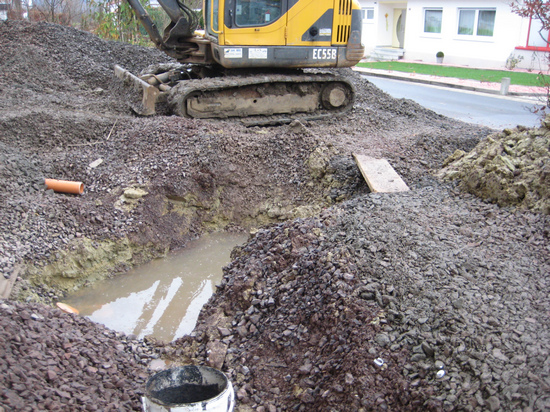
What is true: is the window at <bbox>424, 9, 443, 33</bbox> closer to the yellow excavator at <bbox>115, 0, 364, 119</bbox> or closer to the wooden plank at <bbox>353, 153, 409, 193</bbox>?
the yellow excavator at <bbox>115, 0, 364, 119</bbox>

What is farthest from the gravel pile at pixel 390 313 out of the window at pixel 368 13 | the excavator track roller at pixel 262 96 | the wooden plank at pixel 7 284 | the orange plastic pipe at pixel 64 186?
the window at pixel 368 13

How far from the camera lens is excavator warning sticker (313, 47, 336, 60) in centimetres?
929

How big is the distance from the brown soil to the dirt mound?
234 millimetres

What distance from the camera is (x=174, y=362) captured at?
4391mm

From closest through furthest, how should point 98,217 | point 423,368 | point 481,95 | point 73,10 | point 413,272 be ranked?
point 423,368
point 413,272
point 98,217
point 481,95
point 73,10

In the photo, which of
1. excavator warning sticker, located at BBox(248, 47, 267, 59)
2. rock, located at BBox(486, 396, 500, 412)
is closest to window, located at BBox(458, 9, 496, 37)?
excavator warning sticker, located at BBox(248, 47, 267, 59)

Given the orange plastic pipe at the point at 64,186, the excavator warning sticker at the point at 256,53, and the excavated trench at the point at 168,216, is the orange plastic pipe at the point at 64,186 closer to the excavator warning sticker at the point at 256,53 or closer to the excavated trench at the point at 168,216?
the excavated trench at the point at 168,216

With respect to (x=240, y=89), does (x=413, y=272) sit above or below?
below

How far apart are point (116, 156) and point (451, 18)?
20407mm

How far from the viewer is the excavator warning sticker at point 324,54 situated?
9.29m

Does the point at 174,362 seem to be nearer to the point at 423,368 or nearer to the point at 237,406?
the point at 237,406

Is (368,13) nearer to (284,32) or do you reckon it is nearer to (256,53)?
(284,32)

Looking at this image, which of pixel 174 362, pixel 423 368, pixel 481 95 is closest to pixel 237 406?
pixel 174 362

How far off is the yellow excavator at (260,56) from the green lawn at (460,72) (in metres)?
9.57
